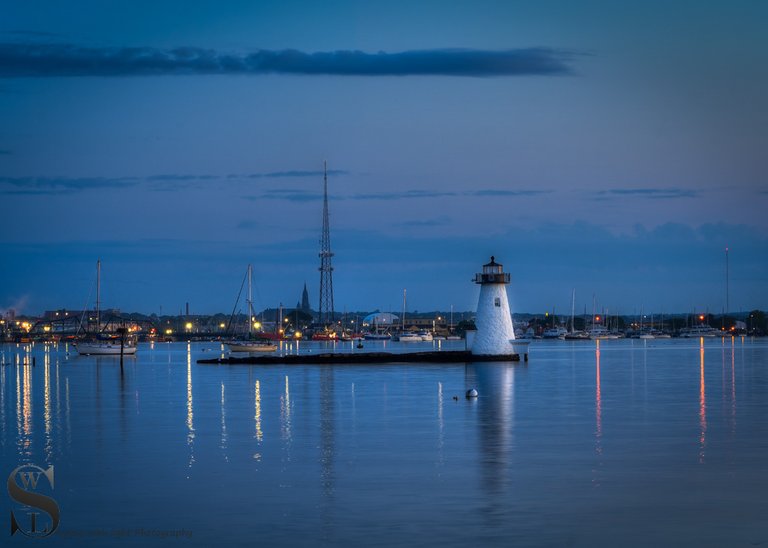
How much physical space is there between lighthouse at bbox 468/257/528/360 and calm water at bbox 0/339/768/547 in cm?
2532

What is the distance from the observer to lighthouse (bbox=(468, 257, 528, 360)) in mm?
80750

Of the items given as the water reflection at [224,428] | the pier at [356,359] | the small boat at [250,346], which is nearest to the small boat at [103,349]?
the small boat at [250,346]

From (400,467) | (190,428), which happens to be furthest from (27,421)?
(400,467)

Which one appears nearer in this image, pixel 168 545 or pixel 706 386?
pixel 168 545

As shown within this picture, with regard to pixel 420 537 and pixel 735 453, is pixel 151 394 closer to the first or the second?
pixel 735 453

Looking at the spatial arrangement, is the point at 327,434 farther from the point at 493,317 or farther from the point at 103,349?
the point at 103,349

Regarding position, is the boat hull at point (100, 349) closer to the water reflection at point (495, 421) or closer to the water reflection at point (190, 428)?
the water reflection at point (495, 421)

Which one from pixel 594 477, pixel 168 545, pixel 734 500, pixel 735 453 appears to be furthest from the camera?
pixel 735 453

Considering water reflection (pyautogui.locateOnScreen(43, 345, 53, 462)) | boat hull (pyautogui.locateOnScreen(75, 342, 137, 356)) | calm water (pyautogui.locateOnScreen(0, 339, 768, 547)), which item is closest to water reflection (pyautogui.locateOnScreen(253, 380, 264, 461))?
calm water (pyautogui.locateOnScreen(0, 339, 768, 547))

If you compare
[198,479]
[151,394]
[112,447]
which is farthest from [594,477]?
[151,394]

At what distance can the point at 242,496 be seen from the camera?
77.1 ft

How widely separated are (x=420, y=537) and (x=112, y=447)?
16043 millimetres

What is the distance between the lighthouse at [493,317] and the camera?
80.8 metres

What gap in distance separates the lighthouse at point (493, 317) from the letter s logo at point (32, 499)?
179ft
